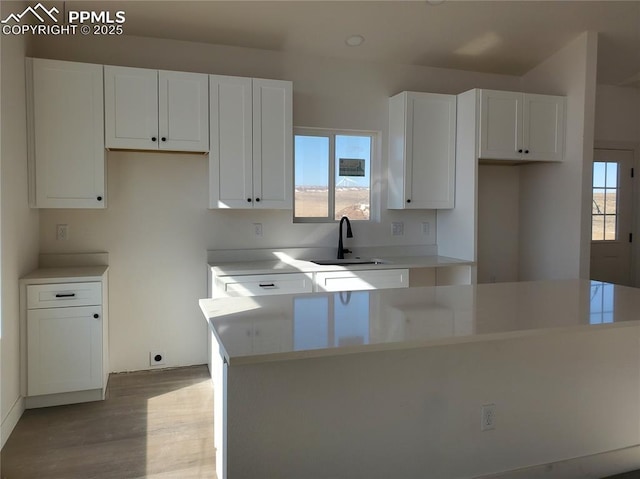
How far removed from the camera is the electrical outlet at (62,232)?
3.51m

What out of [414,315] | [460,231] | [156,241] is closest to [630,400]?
[414,315]

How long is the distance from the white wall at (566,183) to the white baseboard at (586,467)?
1.97m

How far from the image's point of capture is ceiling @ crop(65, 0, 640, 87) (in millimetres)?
3369

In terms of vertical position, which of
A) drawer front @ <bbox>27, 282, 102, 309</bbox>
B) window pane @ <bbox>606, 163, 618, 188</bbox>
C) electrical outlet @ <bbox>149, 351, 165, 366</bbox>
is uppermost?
window pane @ <bbox>606, 163, 618, 188</bbox>

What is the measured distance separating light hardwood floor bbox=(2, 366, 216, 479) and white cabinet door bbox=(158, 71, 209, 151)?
66.4 inches

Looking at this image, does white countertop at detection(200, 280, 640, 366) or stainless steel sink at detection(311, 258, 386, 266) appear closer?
white countertop at detection(200, 280, 640, 366)

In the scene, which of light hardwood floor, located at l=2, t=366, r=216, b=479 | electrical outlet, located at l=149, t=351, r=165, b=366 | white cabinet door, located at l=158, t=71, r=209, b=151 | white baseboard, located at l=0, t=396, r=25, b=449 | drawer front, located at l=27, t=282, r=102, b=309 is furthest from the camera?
electrical outlet, located at l=149, t=351, r=165, b=366

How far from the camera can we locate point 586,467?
2270 millimetres

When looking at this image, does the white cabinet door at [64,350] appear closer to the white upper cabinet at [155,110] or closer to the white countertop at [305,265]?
the white countertop at [305,265]

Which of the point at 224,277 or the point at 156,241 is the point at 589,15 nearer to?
the point at 224,277

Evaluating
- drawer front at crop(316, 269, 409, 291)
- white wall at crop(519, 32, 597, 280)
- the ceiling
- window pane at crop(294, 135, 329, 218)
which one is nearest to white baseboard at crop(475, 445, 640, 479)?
drawer front at crop(316, 269, 409, 291)

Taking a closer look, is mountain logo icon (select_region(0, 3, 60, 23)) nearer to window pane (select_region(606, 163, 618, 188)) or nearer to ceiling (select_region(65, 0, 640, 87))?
ceiling (select_region(65, 0, 640, 87))

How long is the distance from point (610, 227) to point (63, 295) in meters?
5.03

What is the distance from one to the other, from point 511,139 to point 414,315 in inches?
108
